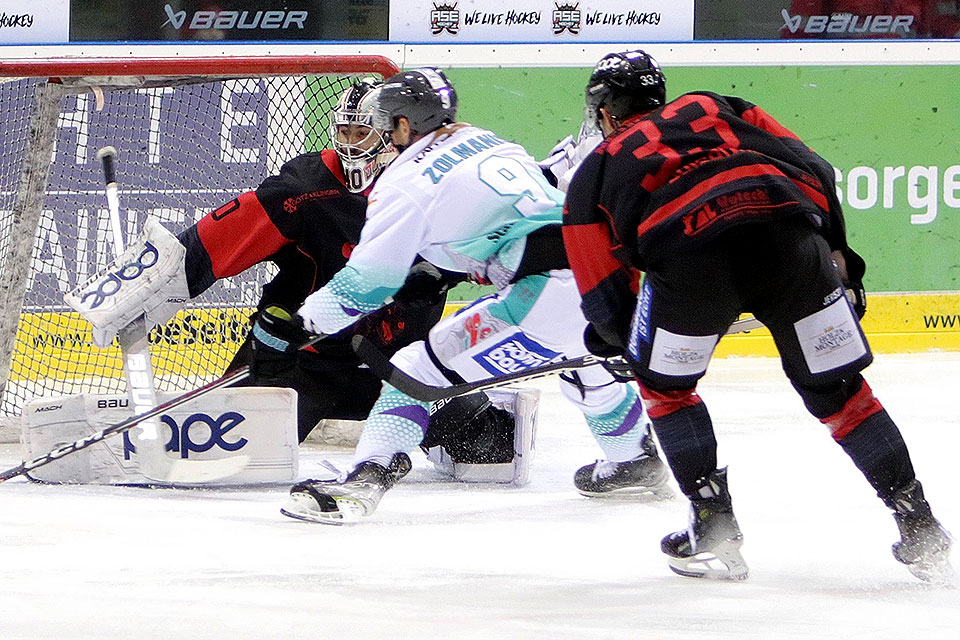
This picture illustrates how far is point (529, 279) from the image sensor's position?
2861 millimetres

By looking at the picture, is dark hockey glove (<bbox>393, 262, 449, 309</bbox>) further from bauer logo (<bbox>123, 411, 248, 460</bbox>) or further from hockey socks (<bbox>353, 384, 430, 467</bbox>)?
bauer logo (<bbox>123, 411, 248, 460</bbox>)

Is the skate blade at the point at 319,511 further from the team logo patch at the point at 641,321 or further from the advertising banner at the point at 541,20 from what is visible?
the advertising banner at the point at 541,20

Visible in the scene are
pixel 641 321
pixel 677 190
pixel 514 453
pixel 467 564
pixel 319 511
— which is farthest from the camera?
pixel 514 453

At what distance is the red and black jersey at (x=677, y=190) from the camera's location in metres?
2.04

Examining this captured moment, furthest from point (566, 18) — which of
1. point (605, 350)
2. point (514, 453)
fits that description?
point (605, 350)

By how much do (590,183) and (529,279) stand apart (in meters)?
0.72

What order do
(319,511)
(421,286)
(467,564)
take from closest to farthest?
(467,564) < (319,511) < (421,286)

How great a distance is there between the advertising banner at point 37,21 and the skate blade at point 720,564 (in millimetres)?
4308

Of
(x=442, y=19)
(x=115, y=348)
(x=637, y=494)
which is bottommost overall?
(x=115, y=348)

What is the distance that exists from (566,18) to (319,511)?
3437 mm

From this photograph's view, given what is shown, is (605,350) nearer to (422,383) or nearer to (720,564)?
(720,564)

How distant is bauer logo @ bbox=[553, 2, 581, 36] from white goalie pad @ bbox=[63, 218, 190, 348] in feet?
9.08

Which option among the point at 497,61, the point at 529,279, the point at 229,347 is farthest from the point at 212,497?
the point at 497,61

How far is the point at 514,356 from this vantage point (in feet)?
9.61
